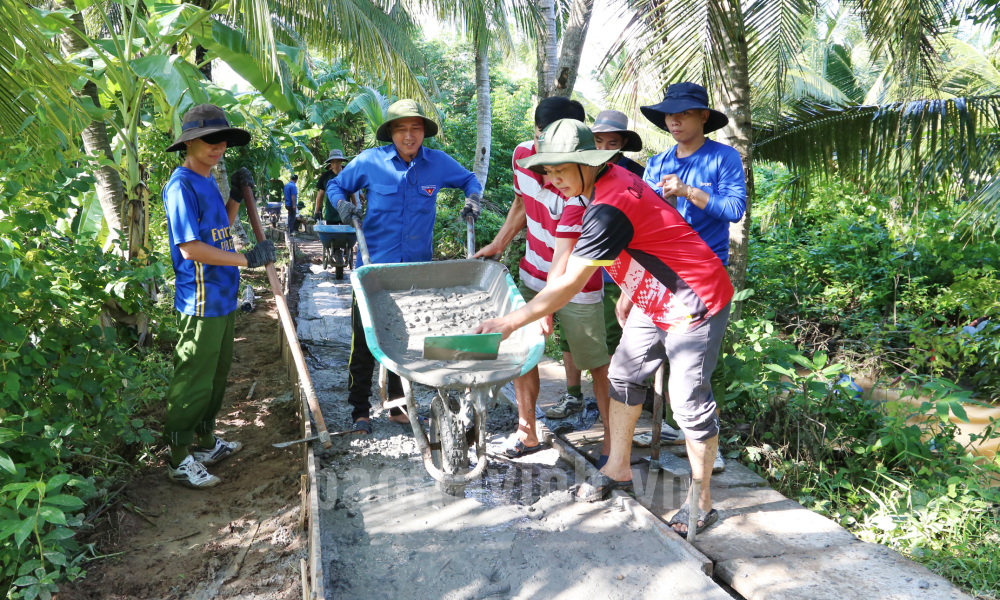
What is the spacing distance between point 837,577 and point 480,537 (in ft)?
4.94

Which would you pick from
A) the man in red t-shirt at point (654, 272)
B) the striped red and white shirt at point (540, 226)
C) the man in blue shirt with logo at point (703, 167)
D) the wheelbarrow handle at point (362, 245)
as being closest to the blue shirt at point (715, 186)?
the man in blue shirt with logo at point (703, 167)

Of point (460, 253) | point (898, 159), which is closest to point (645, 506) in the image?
point (898, 159)

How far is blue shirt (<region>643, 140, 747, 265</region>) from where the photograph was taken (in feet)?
11.0

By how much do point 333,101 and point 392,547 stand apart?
34.0 feet

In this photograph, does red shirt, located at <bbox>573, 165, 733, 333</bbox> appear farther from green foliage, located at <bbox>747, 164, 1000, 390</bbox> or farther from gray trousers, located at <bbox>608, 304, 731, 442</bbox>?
green foliage, located at <bbox>747, 164, 1000, 390</bbox>

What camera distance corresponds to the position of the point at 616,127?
374 cm

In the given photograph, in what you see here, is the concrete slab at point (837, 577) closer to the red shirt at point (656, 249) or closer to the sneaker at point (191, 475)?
the red shirt at point (656, 249)

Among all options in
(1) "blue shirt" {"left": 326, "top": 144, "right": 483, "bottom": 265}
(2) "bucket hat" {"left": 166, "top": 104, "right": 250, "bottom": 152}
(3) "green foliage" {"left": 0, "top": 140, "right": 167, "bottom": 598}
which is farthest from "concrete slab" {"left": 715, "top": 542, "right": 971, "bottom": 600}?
(2) "bucket hat" {"left": 166, "top": 104, "right": 250, "bottom": 152}

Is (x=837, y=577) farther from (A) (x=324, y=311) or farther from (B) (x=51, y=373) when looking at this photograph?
(A) (x=324, y=311)

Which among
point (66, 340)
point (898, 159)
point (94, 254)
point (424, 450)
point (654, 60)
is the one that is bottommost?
point (424, 450)

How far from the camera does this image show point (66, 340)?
3.31 meters

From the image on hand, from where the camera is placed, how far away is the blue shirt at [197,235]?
3.35 meters

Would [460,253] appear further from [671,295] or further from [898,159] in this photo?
[671,295]

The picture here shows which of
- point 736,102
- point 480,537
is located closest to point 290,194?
point 736,102
